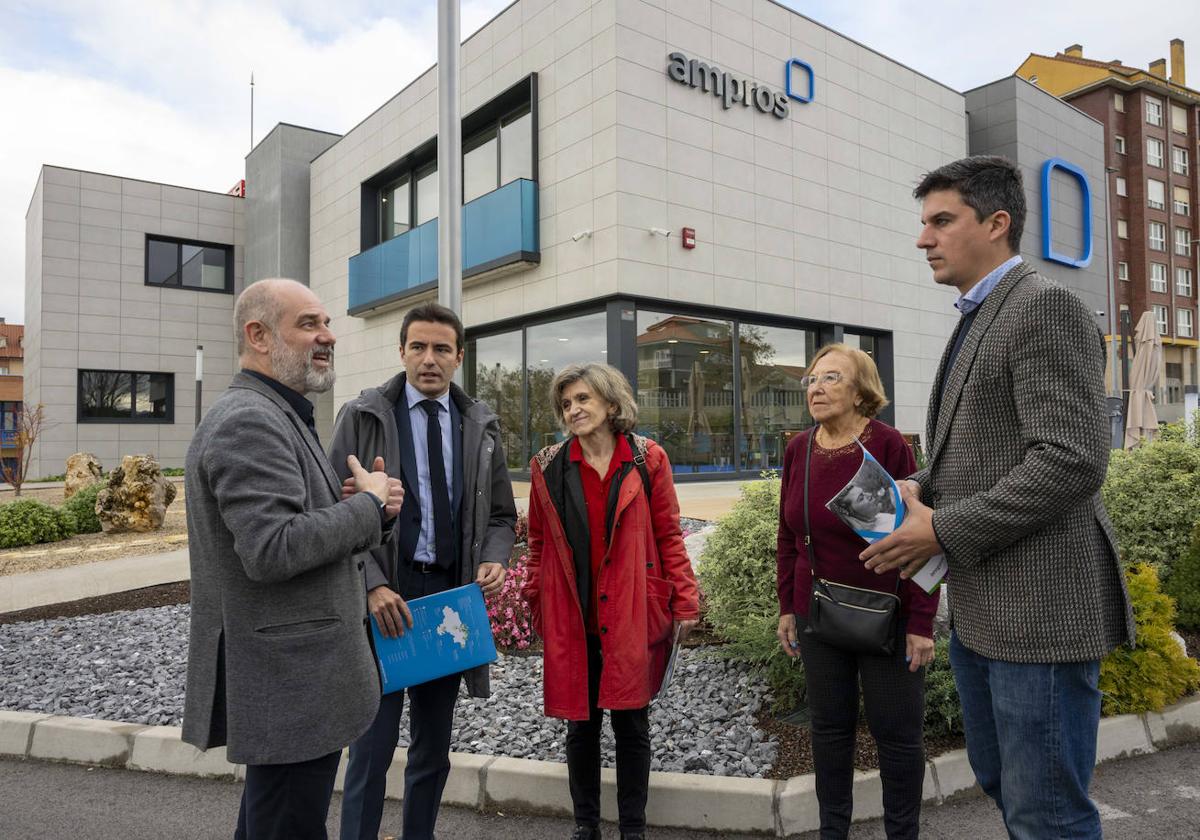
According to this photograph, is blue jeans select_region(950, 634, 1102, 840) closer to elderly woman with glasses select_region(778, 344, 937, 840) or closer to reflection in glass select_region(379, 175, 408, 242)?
elderly woman with glasses select_region(778, 344, 937, 840)

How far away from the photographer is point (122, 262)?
24656 millimetres

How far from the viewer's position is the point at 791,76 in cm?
1536

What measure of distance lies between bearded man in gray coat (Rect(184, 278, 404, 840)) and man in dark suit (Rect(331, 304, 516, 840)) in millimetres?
672

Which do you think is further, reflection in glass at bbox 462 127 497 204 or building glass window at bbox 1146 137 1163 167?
building glass window at bbox 1146 137 1163 167

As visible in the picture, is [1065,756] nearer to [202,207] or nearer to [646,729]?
[646,729]

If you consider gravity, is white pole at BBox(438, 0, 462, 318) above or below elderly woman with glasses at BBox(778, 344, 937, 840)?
above

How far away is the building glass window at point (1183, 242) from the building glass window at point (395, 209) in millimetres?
49930

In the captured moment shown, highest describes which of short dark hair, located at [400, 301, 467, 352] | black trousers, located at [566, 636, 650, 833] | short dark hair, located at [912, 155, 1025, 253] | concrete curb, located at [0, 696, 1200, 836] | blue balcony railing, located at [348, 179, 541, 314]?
blue balcony railing, located at [348, 179, 541, 314]

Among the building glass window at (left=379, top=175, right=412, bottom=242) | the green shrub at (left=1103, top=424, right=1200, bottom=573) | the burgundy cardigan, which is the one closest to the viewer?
the burgundy cardigan

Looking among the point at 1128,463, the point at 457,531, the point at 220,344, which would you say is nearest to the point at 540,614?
the point at 457,531

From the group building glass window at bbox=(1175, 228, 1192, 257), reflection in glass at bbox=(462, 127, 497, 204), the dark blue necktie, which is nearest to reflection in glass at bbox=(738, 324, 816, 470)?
reflection in glass at bbox=(462, 127, 497, 204)

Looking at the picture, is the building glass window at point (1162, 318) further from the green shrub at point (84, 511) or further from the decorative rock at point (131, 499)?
the green shrub at point (84, 511)

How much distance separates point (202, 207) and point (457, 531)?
1070 inches

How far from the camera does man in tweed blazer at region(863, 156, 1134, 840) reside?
166cm
